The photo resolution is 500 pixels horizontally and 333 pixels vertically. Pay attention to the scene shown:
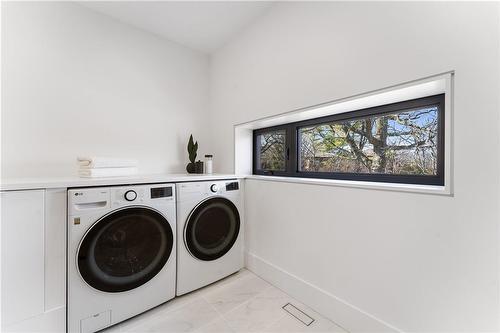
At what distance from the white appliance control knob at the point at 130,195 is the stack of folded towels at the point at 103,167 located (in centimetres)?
36

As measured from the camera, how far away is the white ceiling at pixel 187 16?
1.77 meters

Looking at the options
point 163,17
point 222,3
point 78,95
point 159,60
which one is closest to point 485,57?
point 222,3

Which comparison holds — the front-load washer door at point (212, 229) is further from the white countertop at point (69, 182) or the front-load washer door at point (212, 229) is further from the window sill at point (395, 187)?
the window sill at point (395, 187)

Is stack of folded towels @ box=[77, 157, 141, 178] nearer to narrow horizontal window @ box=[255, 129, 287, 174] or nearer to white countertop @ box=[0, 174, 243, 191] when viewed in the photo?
white countertop @ box=[0, 174, 243, 191]

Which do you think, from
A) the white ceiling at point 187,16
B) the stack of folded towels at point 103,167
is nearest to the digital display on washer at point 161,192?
the stack of folded towels at point 103,167

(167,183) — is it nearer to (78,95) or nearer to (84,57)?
(78,95)

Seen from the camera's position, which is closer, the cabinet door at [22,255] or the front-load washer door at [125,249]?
the cabinet door at [22,255]

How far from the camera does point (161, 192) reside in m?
1.53

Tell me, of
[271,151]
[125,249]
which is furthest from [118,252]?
[271,151]

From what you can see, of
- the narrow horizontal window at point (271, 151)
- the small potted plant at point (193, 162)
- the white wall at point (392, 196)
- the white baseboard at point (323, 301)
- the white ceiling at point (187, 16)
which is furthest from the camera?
the small potted plant at point (193, 162)

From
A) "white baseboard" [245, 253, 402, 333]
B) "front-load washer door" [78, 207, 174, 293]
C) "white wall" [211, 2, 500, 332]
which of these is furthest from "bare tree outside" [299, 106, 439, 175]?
"front-load washer door" [78, 207, 174, 293]

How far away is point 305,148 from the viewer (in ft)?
6.35

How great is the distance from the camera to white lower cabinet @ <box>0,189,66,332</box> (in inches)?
42.1

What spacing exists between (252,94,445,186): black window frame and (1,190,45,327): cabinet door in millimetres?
1747
